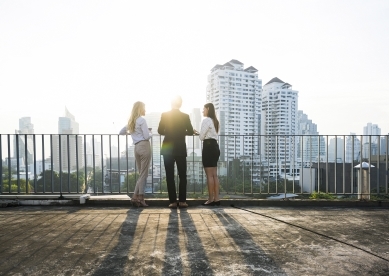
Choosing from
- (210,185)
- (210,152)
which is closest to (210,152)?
(210,152)

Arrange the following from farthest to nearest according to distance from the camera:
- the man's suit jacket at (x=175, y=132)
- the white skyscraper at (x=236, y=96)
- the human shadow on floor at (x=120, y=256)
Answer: the white skyscraper at (x=236, y=96), the man's suit jacket at (x=175, y=132), the human shadow on floor at (x=120, y=256)

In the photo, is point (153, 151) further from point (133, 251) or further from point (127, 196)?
point (133, 251)

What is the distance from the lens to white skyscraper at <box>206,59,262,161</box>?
105875mm

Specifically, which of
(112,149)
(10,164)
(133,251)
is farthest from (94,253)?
(10,164)

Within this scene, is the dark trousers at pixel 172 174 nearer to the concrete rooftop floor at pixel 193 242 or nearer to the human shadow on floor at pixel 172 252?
the concrete rooftop floor at pixel 193 242

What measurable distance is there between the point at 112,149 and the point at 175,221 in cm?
289

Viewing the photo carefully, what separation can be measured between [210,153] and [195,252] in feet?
10.2

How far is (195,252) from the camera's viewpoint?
10.2ft

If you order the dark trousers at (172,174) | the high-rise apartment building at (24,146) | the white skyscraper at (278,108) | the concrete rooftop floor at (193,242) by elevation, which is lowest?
the concrete rooftop floor at (193,242)

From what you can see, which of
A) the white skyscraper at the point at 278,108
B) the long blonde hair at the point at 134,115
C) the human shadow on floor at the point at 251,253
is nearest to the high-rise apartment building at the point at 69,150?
the long blonde hair at the point at 134,115

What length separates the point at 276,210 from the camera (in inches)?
224

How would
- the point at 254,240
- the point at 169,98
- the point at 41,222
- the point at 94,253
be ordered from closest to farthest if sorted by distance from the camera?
the point at 94,253 < the point at 254,240 < the point at 41,222 < the point at 169,98

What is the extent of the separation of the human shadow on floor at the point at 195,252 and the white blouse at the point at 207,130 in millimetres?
1986

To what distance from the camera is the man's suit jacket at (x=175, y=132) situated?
5871 mm
